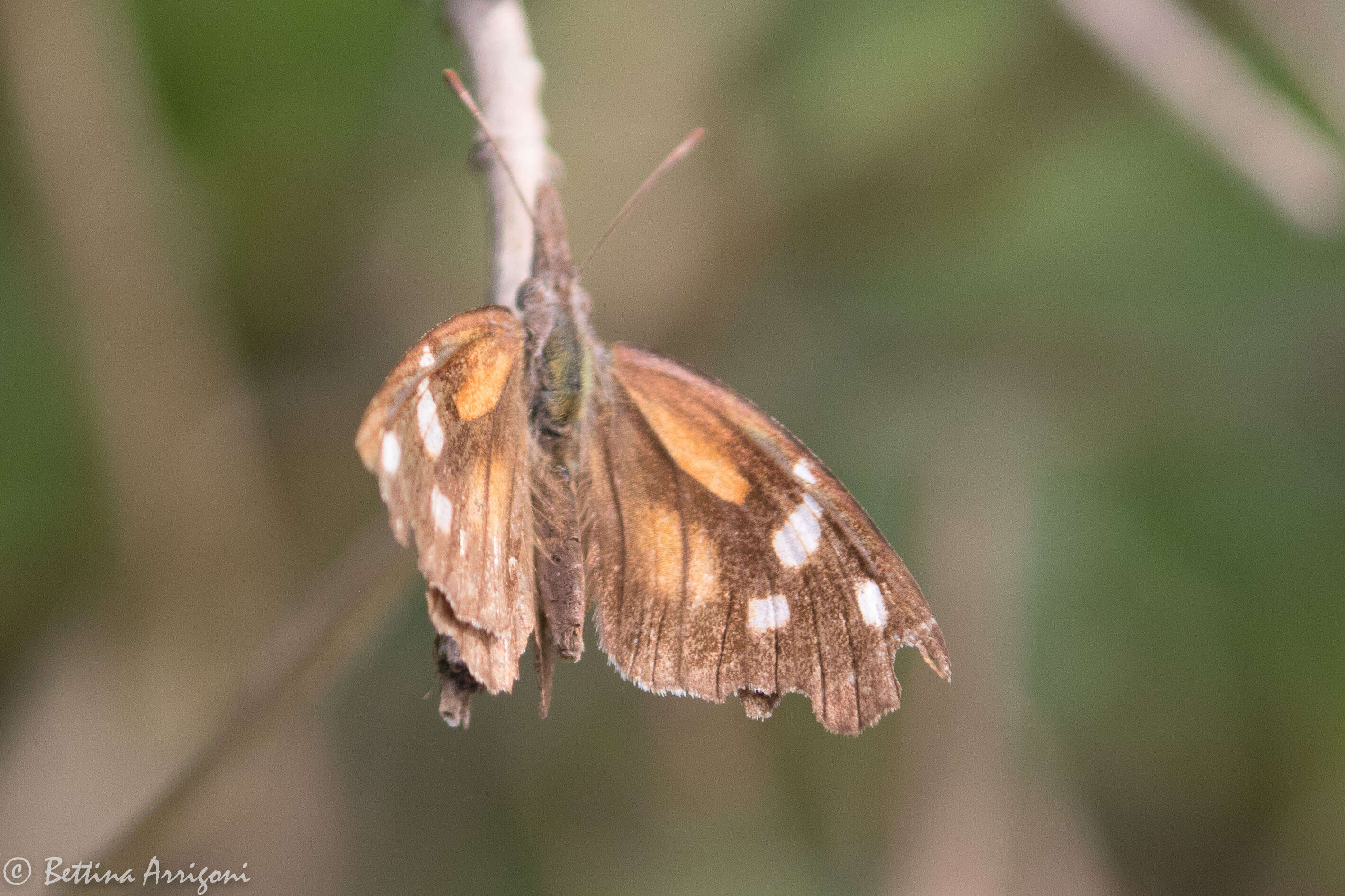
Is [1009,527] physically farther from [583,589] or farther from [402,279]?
[402,279]

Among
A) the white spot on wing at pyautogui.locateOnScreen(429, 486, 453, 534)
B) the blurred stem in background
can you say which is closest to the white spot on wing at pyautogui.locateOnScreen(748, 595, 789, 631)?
the white spot on wing at pyautogui.locateOnScreen(429, 486, 453, 534)

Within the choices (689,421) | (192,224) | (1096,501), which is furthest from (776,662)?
(192,224)

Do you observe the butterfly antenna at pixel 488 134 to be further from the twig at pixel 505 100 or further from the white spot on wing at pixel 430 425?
the white spot on wing at pixel 430 425

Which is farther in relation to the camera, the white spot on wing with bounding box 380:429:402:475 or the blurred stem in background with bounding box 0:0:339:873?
the blurred stem in background with bounding box 0:0:339:873

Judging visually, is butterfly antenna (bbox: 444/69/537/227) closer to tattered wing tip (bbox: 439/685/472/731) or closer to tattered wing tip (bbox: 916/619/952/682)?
tattered wing tip (bbox: 439/685/472/731)

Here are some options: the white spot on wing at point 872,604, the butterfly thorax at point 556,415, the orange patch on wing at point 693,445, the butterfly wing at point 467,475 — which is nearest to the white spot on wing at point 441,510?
the butterfly wing at point 467,475

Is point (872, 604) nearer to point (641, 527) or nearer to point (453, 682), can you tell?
point (641, 527)

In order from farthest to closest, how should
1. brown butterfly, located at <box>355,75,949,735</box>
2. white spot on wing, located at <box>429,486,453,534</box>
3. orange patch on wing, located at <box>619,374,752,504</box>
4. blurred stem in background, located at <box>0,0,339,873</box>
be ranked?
1. blurred stem in background, located at <box>0,0,339,873</box>
2. orange patch on wing, located at <box>619,374,752,504</box>
3. brown butterfly, located at <box>355,75,949,735</box>
4. white spot on wing, located at <box>429,486,453,534</box>
